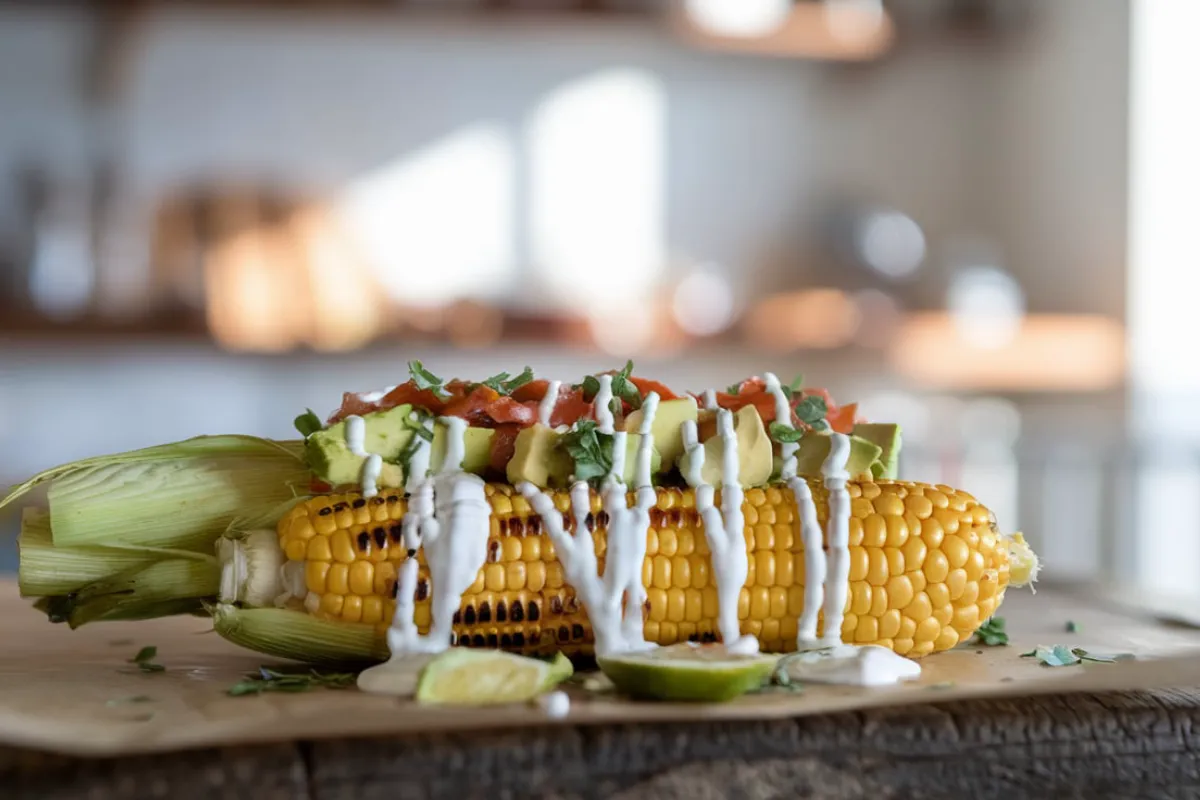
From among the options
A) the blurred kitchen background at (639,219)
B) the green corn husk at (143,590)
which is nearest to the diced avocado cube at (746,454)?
the green corn husk at (143,590)

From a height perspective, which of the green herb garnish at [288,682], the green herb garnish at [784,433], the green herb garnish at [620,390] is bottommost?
the green herb garnish at [288,682]

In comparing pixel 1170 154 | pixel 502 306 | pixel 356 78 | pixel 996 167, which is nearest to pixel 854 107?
pixel 996 167

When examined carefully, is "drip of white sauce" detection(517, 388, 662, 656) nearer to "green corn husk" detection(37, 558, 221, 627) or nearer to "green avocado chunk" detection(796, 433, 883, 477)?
"green avocado chunk" detection(796, 433, 883, 477)

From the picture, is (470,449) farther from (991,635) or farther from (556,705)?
(991,635)

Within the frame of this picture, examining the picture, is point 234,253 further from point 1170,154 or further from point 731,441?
point 1170,154

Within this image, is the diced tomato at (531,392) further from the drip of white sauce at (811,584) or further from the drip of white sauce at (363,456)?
the drip of white sauce at (811,584)

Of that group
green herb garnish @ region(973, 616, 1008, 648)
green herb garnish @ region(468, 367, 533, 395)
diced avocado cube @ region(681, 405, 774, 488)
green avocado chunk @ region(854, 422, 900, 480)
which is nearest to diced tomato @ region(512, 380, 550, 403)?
green herb garnish @ region(468, 367, 533, 395)
